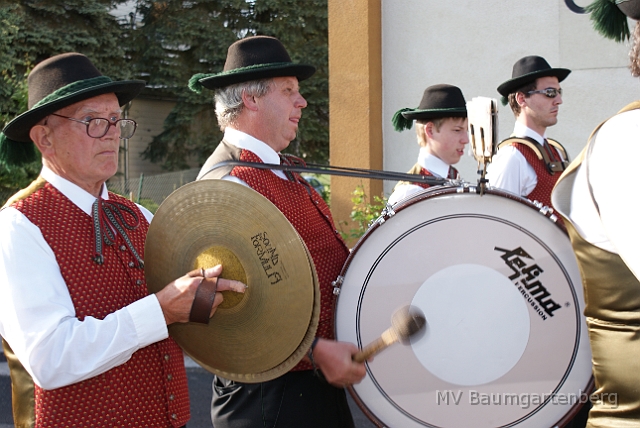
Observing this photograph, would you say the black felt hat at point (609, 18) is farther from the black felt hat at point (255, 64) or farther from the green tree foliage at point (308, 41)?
the green tree foliage at point (308, 41)

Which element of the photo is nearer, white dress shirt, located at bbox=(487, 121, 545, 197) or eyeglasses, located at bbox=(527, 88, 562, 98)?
white dress shirt, located at bbox=(487, 121, 545, 197)

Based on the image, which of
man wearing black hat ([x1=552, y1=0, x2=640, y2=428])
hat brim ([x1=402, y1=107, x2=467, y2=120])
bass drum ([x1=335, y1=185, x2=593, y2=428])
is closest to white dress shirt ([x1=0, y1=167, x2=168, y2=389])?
bass drum ([x1=335, y1=185, x2=593, y2=428])

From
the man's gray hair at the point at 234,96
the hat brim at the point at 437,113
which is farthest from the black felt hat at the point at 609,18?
the hat brim at the point at 437,113

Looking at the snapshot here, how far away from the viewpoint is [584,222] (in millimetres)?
1934

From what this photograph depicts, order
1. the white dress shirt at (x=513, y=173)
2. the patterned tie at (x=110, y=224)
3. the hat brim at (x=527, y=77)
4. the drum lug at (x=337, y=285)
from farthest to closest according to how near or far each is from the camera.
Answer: the hat brim at (x=527, y=77), the white dress shirt at (x=513, y=173), the drum lug at (x=337, y=285), the patterned tie at (x=110, y=224)

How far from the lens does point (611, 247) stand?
1869mm

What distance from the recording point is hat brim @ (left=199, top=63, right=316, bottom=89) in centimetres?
264

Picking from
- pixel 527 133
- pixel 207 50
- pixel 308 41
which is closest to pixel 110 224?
pixel 527 133

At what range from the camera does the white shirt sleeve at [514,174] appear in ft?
12.9

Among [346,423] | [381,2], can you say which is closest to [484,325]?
[346,423]

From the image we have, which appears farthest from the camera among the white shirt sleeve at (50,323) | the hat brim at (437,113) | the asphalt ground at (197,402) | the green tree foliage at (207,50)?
the green tree foliage at (207,50)

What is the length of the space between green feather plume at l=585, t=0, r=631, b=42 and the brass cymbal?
41.1 inches

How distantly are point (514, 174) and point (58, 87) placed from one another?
250cm

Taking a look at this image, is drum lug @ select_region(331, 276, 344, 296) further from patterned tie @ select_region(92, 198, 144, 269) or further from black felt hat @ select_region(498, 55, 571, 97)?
black felt hat @ select_region(498, 55, 571, 97)
